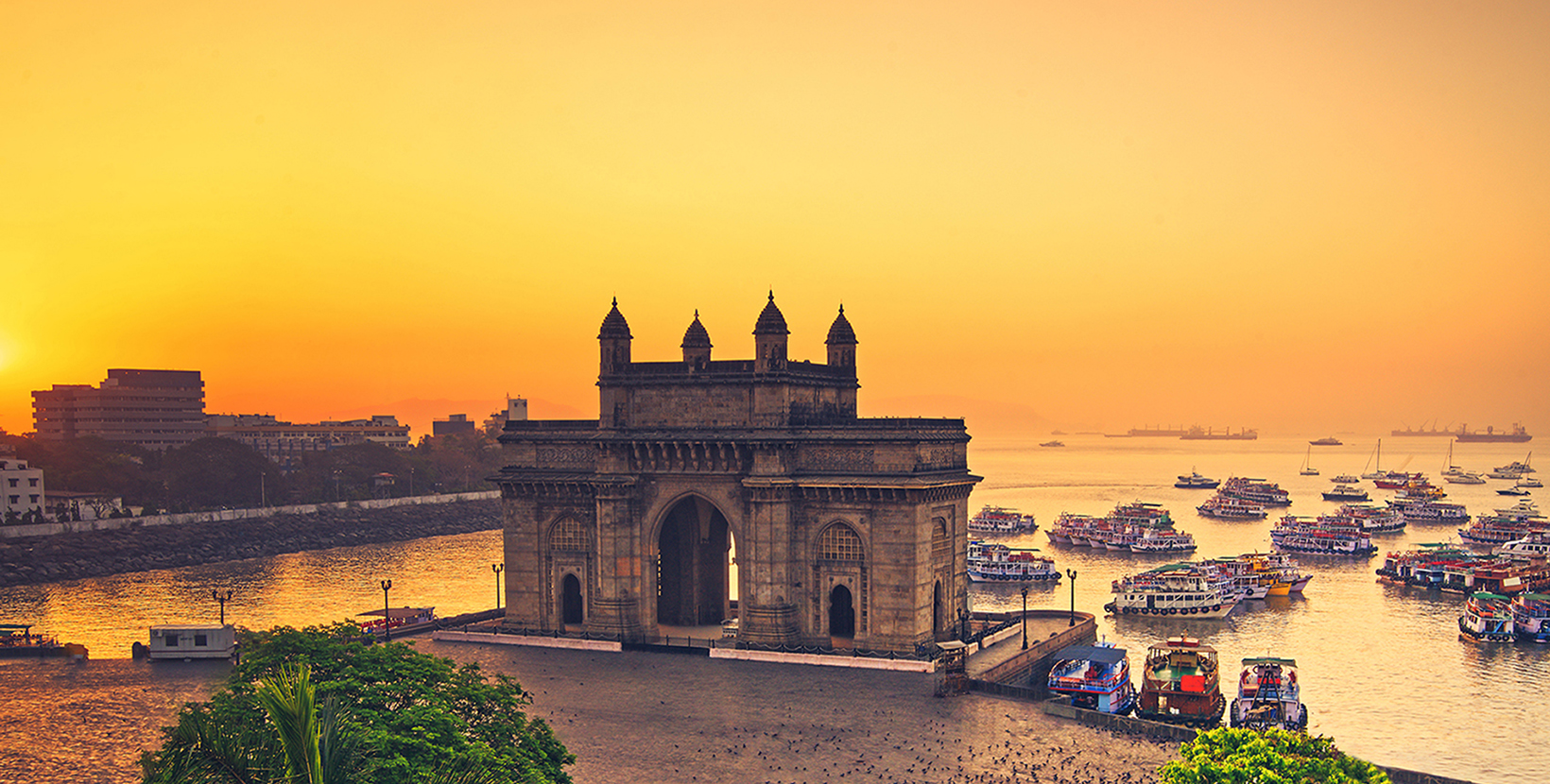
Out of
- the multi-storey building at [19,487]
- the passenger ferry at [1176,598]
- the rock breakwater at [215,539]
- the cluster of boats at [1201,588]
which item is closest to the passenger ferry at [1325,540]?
the cluster of boats at [1201,588]

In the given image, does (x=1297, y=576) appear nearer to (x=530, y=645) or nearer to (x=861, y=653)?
(x=861, y=653)

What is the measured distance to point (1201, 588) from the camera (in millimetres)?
89750

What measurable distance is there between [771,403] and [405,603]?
47011mm

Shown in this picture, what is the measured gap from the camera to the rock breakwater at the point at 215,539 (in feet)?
356

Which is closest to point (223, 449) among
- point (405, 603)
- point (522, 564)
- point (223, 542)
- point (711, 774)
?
point (223, 542)

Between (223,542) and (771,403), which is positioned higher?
(771,403)

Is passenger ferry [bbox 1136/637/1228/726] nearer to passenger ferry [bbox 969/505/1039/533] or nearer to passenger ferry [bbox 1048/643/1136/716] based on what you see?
passenger ferry [bbox 1048/643/1136/716]

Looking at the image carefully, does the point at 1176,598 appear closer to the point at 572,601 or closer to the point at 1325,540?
the point at 572,601

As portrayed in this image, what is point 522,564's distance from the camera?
6091 centimetres

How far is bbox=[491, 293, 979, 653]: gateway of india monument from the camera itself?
177 ft

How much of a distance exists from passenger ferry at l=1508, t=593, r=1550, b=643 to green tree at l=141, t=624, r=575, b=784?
7526 cm

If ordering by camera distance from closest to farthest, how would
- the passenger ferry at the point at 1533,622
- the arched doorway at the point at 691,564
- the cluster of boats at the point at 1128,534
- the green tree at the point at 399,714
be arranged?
the green tree at the point at 399,714, the arched doorway at the point at 691,564, the passenger ferry at the point at 1533,622, the cluster of boats at the point at 1128,534

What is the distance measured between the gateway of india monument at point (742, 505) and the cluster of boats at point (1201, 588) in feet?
116

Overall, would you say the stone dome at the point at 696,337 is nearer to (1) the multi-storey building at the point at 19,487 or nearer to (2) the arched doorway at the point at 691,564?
(2) the arched doorway at the point at 691,564
